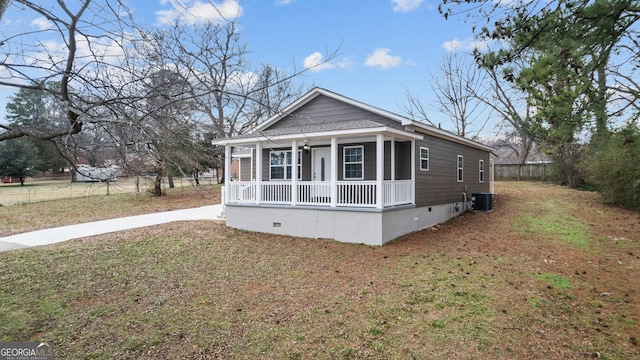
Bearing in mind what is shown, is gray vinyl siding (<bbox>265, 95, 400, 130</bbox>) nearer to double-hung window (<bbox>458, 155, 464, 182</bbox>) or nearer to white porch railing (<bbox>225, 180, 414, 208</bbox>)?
white porch railing (<bbox>225, 180, 414, 208</bbox>)

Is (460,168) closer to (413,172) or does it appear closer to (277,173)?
(413,172)

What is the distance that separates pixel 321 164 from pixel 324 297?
761 cm

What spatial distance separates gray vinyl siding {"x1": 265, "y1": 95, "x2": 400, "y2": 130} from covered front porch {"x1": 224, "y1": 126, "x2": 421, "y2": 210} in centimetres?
85

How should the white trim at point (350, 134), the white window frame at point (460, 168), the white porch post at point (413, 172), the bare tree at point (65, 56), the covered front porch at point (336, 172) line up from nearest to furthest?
1. the bare tree at point (65, 56)
2. the white trim at point (350, 134)
3. the covered front porch at point (336, 172)
4. the white porch post at point (413, 172)
5. the white window frame at point (460, 168)

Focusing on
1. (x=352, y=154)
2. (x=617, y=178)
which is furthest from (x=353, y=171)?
(x=617, y=178)

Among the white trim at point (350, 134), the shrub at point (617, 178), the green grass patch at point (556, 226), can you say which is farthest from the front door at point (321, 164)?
the shrub at point (617, 178)

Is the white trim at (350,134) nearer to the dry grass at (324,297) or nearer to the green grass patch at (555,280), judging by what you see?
the dry grass at (324,297)

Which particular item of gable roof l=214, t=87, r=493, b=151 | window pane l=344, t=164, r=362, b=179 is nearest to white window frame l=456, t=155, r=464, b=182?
gable roof l=214, t=87, r=493, b=151

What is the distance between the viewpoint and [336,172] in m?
10.3

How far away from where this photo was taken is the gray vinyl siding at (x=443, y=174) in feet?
39.2

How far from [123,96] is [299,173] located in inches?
379

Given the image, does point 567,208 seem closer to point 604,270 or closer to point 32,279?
point 604,270

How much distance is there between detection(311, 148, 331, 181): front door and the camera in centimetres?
1262

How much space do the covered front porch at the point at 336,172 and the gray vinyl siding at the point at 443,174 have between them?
2.59 ft
